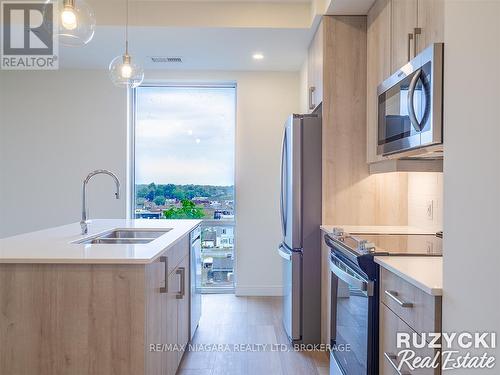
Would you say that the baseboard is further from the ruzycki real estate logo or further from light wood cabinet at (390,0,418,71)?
the ruzycki real estate logo

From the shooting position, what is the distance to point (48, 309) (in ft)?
5.84

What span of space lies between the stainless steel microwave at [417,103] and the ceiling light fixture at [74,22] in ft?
5.24

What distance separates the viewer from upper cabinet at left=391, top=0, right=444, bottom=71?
1807mm

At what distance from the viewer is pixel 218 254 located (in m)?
4.86

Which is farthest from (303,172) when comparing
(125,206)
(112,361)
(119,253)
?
(125,206)

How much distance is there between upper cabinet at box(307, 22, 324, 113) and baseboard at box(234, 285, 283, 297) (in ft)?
6.94

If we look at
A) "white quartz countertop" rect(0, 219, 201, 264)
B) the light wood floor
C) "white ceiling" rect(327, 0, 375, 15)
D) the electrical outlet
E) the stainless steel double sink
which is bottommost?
the light wood floor

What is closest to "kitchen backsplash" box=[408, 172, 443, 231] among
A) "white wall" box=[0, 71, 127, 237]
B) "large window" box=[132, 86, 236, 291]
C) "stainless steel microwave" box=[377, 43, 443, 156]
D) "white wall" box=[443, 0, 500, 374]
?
"stainless steel microwave" box=[377, 43, 443, 156]

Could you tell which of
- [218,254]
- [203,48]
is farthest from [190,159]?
[203,48]

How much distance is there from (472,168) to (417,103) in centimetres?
88

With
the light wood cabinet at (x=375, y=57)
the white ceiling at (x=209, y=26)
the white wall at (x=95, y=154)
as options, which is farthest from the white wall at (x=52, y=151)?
the light wood cabinet at (x=375, y=57)

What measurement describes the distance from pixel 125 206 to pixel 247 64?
6.92 ft

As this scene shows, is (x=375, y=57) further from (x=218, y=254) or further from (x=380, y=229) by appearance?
(x=218, y=254)

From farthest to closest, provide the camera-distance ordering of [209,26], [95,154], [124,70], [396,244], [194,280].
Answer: [95,154], [209,26], [194,280], [124,70], [396,244]
